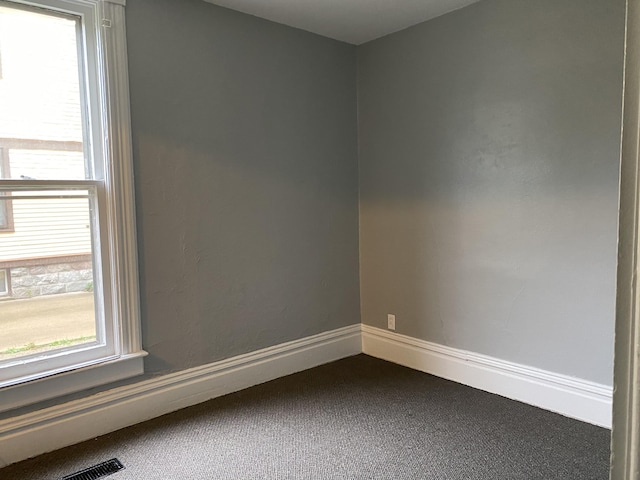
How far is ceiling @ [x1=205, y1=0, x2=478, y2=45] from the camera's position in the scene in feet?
8.73

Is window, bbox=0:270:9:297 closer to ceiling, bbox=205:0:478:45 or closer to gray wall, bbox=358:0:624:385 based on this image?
ceiling, bbox=205:0:478:45

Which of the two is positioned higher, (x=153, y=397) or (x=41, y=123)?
(x=41, y=123)

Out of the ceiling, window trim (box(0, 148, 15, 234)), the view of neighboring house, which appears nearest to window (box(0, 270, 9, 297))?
the view of neighboring house

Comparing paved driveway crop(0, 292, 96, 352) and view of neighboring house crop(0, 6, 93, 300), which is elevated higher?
view of neighboring house crop(0, 6, 93, 300)

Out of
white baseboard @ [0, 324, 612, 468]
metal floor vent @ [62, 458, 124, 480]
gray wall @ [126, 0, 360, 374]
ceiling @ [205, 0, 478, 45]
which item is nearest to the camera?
metal floor vent @ [62, 458, 124, 480]

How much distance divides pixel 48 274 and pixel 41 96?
831 mm

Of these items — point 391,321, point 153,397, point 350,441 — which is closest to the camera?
point 350,441

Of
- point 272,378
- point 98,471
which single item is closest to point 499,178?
point 272,378

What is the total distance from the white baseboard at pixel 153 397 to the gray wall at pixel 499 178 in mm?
591

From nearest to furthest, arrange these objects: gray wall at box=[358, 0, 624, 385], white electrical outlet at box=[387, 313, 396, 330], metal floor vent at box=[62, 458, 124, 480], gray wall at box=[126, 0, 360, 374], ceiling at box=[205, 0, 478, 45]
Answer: metal floor vent at box=[62, 458, 124, 480], gray wall at box=[358, 0, 624, 385], gray wall at box=[126, 0, 360, 374], ceiling at box=[205, 0, 478, 45], white electrical outlet at box=[387, 313, 396, 330]

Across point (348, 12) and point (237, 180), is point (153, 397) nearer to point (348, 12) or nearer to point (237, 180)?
point (237, 180)

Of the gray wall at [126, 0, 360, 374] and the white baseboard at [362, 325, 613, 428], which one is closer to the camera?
the white baseboard at [362, 325, 613, 428]

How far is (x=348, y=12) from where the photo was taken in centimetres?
279

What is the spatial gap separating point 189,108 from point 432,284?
1828mm
